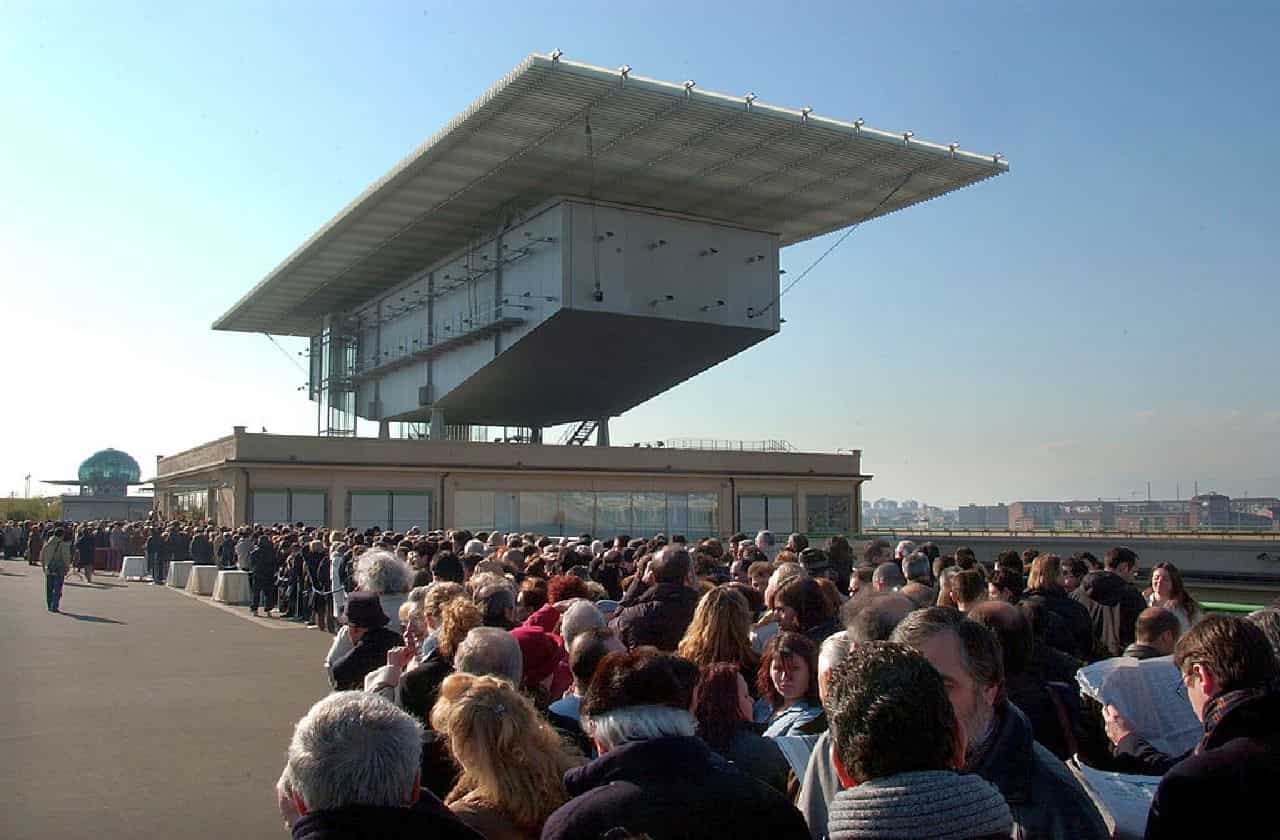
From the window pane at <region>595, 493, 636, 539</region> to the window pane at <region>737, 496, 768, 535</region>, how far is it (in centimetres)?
520

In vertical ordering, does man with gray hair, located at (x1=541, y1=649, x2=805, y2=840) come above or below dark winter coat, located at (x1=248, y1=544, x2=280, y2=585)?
above

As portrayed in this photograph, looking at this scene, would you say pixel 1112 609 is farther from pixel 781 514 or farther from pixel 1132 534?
pixel 781 514

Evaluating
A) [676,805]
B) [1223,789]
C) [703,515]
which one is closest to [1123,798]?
[1223,789]

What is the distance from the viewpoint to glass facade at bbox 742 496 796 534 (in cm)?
4741

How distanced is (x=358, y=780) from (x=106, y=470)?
98.7m

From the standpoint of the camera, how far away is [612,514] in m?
44.7

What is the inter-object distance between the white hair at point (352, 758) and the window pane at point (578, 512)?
132 ft

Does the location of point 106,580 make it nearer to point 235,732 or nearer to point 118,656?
point 118,656

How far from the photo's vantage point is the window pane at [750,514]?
4734 centimetres

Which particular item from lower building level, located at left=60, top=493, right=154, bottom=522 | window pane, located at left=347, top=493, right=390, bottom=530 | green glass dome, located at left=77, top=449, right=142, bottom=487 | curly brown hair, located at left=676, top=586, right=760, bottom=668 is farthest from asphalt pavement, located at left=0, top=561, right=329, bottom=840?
green glass dome, located at left=77, top=449, right=142, bottom=487

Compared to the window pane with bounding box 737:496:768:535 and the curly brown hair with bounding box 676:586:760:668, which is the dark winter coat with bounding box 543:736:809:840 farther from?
the window pane with bounding box 737:496:768:535

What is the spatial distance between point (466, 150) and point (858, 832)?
37.0 meters

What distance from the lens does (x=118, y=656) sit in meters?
15.0

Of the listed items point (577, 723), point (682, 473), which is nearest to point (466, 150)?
point (682, 473)
